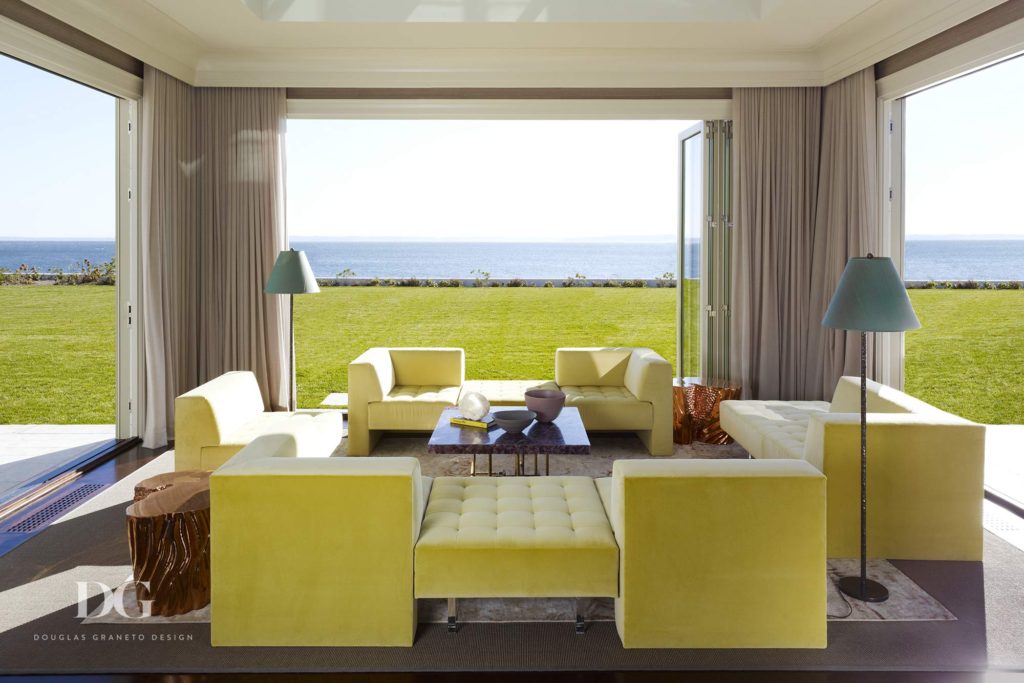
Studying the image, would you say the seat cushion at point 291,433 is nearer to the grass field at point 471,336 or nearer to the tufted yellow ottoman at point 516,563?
the tufted yellow ottoman at point 516,563

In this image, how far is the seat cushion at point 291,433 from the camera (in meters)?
3.77

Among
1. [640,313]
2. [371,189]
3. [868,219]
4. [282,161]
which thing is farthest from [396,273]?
[868,219]

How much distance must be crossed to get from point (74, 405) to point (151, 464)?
6012 mm

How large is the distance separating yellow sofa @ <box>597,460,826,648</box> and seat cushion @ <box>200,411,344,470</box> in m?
1.91

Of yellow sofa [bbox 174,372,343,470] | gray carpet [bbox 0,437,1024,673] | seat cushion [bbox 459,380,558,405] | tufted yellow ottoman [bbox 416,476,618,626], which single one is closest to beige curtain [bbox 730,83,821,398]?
seat cushion [bbox 459,380,558,405]

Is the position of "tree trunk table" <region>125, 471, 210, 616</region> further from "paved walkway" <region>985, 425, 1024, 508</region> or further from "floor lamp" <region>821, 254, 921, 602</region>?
"paved walkway" <region>985, 425, 1024, 508</region>

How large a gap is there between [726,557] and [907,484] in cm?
122

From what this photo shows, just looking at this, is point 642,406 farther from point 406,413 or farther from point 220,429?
point 220,429

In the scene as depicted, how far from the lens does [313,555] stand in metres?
2.32

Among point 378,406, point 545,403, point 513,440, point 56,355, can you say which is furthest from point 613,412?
point 56,355

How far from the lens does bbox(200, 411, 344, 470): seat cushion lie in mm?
3768

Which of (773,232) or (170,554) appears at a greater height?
(773,232)

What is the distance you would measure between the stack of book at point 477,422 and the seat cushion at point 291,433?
0.71 m

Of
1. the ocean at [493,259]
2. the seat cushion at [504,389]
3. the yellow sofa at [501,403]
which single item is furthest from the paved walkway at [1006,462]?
the ocean at [493,259]
